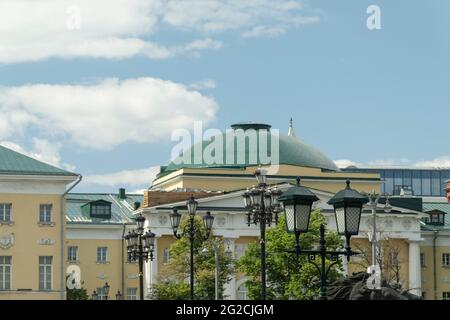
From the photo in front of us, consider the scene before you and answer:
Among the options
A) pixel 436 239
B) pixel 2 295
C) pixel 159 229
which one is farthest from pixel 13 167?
pixel 436 239

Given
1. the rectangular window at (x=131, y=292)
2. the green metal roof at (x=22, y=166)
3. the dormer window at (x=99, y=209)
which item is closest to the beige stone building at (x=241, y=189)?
the rectangular window at (x=131, y=292)

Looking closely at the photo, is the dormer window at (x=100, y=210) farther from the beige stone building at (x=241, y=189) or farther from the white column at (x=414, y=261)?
the white column at (x=414, y=261)

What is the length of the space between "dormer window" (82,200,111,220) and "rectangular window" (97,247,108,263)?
2.79 m

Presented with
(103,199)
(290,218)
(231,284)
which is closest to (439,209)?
(231,284)

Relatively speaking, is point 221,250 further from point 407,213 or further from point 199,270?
point 407,213

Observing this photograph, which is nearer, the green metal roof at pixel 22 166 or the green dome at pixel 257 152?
the green metal roof at pixel 22 166

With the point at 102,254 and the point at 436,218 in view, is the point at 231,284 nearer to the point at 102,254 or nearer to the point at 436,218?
the point at 102,254

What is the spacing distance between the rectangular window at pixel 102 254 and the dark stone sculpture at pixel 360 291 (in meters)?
86.4

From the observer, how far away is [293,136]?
122562 mm

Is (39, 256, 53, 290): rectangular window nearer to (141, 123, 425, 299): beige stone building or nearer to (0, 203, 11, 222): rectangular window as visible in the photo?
(0, 203, 11, 222): rectangular window

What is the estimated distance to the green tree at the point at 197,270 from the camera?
81.6 metres

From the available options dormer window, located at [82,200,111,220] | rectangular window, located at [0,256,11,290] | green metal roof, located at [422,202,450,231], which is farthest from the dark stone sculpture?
green metal roof, located at [422,202,450,231]

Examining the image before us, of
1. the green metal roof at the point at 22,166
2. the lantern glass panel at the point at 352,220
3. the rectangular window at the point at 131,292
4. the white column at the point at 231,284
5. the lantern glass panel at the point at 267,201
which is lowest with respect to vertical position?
the rectangular window at the point at 131,292
